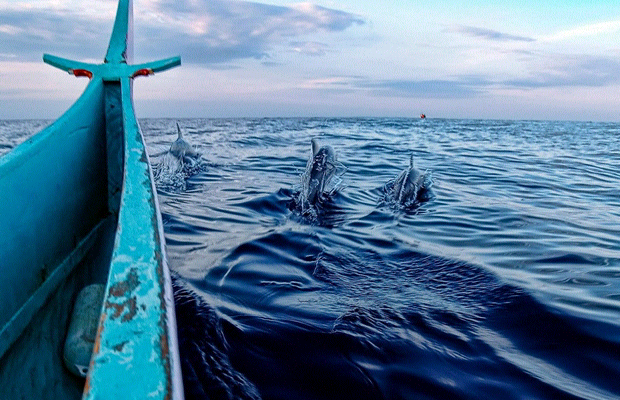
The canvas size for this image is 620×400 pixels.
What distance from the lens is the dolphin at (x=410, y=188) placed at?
672 centimetres

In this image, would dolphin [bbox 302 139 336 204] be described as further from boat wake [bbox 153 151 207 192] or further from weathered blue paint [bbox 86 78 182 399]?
weathered blue paint [bbox 86 78 182 399]

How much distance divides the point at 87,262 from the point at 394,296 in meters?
2.30

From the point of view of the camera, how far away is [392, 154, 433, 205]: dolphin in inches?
265

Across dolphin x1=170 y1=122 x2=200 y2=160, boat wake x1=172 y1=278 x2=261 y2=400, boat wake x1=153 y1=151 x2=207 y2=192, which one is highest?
dolphin x1=170 y1=122 x2=200 y2=160

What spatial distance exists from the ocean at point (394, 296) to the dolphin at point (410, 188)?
0.69 feet

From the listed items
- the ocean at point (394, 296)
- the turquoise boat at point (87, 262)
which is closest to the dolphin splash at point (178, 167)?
the ocean at point (394, 296)

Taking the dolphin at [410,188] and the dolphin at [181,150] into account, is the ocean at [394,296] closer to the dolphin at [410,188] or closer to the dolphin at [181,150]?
the dolphin at [410,188]

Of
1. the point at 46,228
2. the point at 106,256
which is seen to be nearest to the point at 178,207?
the point at 106,256

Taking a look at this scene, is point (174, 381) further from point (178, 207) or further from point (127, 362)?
point (178, 207)

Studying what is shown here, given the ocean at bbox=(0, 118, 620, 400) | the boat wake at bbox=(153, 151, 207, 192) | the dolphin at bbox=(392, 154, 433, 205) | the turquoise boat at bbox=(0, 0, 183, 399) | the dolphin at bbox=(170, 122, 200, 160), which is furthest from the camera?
the dolphin at bbox=(170, 122, 200, 160)

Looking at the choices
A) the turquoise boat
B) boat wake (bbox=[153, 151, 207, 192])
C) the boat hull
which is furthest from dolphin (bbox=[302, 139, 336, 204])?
the boat hull

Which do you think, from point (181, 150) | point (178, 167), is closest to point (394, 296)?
point (178, 167)

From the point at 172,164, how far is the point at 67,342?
8.05 metres

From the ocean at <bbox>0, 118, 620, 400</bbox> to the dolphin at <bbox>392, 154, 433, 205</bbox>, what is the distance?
21 cm
